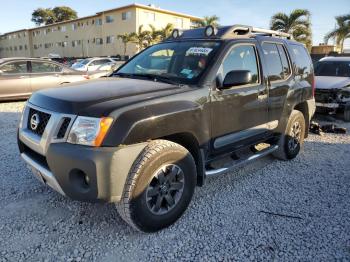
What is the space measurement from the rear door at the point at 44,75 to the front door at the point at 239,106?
7606 millimetres

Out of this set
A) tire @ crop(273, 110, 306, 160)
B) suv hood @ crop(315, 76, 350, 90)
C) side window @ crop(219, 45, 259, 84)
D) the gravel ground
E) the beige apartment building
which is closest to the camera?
the gravel ground

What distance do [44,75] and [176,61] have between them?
24.5 feet

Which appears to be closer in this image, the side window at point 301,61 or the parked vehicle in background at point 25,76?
the side window at point 301,61

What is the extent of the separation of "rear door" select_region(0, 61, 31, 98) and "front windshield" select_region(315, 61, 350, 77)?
8822mm

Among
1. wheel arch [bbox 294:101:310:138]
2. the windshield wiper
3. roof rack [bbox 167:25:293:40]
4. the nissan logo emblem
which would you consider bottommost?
wheel arch [bbox 294:101:310:138]

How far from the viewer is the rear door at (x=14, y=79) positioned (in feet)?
30.5

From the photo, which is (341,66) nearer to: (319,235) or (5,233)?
(319,235)

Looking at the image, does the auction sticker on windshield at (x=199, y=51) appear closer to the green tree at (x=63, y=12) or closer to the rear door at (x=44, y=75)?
the rear door at (x=44, y=75)

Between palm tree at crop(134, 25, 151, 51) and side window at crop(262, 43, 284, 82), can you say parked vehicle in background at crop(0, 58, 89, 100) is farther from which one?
palm tree at crop(134, 25, 151, 51)

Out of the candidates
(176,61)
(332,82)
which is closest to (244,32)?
(176,61)

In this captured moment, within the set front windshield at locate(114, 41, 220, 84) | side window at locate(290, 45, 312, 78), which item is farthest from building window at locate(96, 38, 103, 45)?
front windshield at locate(114, 41, 220, 84)

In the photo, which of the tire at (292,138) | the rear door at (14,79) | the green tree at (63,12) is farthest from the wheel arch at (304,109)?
the green tree at (63,12)

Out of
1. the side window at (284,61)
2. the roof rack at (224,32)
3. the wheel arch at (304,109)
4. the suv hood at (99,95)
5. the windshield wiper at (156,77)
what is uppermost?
the roof rack at (224,32)

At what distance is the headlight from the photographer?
2586 mm
